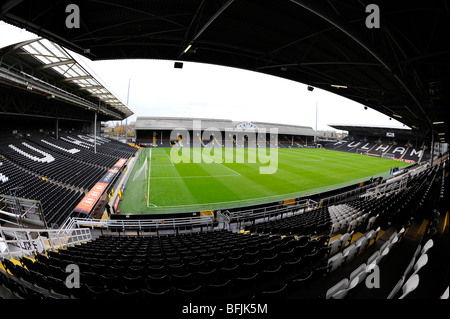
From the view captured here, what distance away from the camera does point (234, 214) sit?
38.1ft

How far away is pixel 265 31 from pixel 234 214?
9.27 metres

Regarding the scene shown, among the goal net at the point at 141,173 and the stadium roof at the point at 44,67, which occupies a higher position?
the stadium roof at the point at 44,67

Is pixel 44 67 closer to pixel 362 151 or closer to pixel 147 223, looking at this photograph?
pixel 147 223

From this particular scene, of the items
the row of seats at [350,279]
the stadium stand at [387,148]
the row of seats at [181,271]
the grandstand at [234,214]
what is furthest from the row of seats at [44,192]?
the stadium stand at [387,148]

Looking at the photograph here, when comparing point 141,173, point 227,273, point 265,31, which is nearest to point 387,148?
point 141,173

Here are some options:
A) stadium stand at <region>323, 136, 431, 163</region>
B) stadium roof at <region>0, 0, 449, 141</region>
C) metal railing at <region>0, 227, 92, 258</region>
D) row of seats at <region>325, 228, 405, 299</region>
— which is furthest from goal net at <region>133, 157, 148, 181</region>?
stadium stand at <region>323, 136, 431, 163</region>

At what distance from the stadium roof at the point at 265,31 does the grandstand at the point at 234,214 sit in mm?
47

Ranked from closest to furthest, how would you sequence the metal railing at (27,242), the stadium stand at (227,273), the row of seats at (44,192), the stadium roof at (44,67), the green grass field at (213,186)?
1. the stadium stand at (227,273)
2. the metal railing at (27,242)
3. the stadium roof at (44,67)
4. the row of seats at (44,192)
5. the green grass field at (213,186)

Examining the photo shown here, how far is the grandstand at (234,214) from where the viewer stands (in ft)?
11.9

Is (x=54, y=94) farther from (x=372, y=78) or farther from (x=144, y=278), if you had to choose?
(x=372, y=78)

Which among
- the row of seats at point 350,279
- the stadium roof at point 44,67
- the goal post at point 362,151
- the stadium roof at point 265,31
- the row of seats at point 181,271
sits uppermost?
the stadium roof at point 44,67

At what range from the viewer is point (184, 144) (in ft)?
175

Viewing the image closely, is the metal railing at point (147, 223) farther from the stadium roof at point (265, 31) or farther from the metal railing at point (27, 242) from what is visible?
the stadium roof at point (265, 31)
